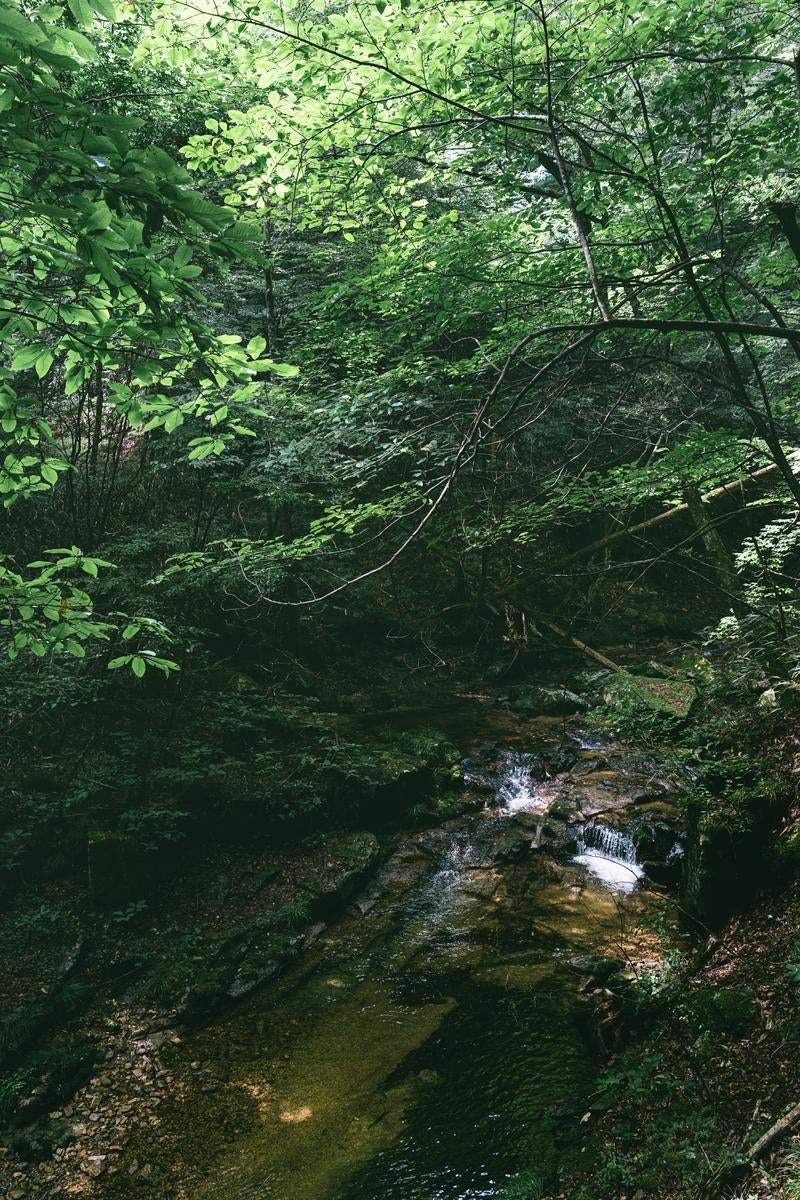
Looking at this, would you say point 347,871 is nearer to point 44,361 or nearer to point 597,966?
point 597,966

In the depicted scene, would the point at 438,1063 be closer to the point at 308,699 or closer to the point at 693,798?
the point at 693,798

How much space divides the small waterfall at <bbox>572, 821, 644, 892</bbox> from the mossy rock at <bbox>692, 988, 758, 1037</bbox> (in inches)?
116

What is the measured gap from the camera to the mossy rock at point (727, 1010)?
3873 millimetres

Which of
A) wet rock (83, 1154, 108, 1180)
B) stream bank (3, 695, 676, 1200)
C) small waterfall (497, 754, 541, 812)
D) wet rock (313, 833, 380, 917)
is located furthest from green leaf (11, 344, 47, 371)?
small waterfall (497, 754, 541, 812)

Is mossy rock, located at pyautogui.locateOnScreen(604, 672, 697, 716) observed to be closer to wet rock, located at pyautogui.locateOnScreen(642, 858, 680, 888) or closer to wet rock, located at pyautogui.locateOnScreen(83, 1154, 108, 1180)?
wet rock, located at pyautogui.locateOnScreen(642, 858, 680, 888)

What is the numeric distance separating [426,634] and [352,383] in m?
7.91

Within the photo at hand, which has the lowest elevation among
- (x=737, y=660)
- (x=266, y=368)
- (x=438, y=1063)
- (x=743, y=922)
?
(x=438, y=1063)

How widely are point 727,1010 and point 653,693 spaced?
630 cm

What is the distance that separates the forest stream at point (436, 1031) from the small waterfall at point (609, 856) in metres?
0.03

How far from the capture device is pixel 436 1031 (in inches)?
210

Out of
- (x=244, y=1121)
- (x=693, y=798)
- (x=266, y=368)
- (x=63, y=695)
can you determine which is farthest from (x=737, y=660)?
(x=63, y=695)

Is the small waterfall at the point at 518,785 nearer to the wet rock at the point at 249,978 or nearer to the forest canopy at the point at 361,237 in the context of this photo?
the forest canopy at the point at 361,237

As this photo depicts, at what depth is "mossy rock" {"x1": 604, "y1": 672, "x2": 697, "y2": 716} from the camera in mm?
9008

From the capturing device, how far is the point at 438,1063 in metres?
4.97
